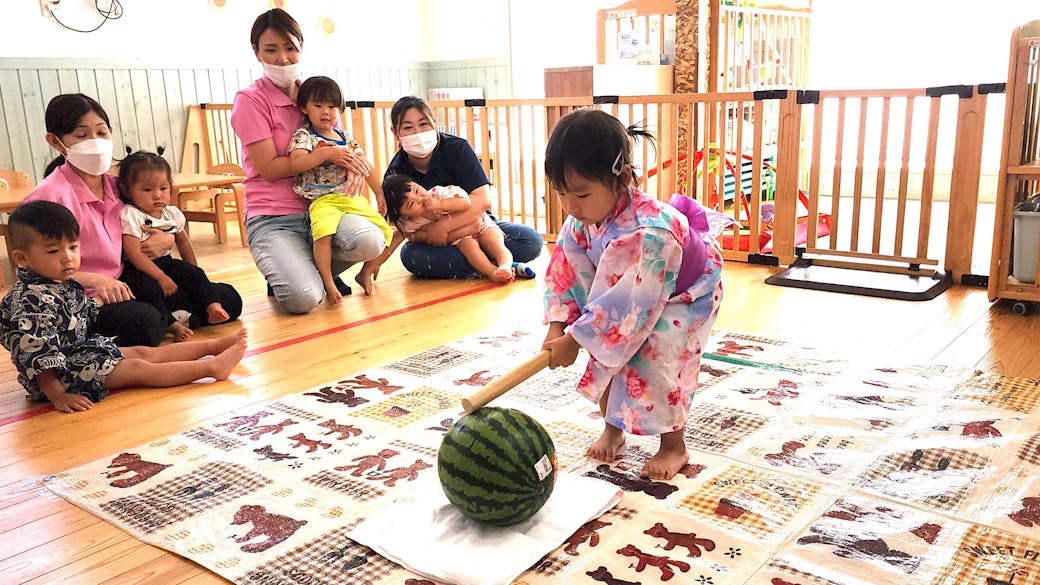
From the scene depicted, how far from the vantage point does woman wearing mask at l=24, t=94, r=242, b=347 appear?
8.50 feet

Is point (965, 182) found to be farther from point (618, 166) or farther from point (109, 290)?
point (109, 290)

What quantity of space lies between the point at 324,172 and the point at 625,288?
2.12 meters

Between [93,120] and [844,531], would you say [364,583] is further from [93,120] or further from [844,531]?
[93,120]

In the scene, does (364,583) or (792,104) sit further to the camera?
(792,104)

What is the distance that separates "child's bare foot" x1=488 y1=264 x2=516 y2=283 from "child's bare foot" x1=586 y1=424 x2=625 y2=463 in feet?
5.93

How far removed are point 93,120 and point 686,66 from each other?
4.20m

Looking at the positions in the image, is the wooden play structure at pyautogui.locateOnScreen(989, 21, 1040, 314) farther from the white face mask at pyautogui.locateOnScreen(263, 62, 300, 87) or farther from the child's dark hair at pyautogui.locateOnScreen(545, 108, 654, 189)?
the white face mask at pyautogui.locateOnScreen(263, 62, 300, 87)

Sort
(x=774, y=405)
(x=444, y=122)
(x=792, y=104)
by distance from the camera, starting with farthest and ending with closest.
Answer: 1. (x=444, y=122)
2. (x=792, y=104)
3. (x=774, y=405)

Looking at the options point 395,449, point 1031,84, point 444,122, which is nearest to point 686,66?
point 444,122

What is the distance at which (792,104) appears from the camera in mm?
3719

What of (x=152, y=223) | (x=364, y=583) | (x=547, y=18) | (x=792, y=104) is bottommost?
(x=364, y=583)

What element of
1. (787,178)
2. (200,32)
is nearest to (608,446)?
(787,178)

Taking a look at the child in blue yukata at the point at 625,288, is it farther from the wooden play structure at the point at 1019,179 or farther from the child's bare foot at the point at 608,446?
the wooden play structure at the point at 1019,179

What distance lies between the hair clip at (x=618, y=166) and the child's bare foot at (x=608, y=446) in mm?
591
